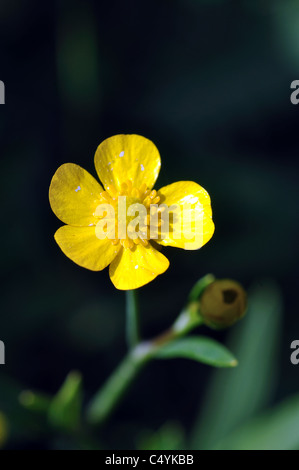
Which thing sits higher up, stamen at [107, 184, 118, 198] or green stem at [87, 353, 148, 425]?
stamen at [107, 184, 118, 198]

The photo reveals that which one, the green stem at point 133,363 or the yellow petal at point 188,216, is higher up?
the yellow petal at point 188,216

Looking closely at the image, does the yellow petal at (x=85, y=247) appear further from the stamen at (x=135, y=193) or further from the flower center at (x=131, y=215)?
the stamen at (x=135, y=193)

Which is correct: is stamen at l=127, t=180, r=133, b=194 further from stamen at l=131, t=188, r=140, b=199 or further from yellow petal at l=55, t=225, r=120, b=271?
yellow petal at l=55, t=225, r=120, b=271

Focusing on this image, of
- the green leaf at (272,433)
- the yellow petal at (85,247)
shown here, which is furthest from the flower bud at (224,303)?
the green leaf at (272,433)

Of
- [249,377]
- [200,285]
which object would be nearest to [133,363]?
[200,285]

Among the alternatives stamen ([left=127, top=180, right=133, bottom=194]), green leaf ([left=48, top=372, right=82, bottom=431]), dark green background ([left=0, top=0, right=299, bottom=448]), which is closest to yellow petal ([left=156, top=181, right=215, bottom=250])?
stamen ([left=127, top=180, right=133, bottom=194])

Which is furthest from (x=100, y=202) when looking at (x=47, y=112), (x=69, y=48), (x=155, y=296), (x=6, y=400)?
(x=69, y=48)

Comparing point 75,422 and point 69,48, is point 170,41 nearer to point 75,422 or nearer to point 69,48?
point 69,48
